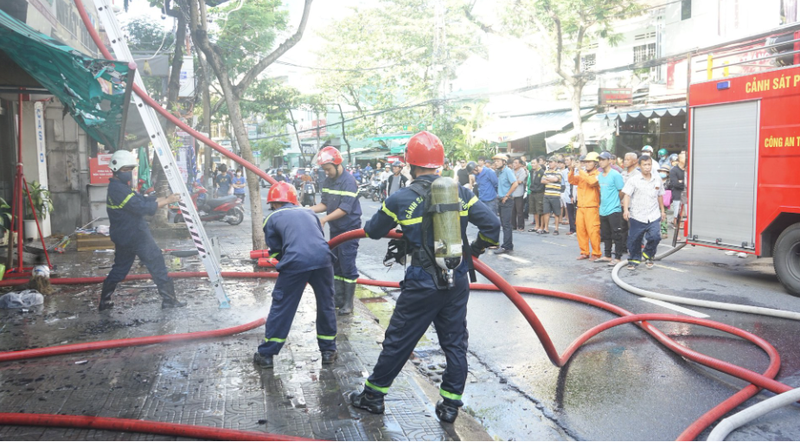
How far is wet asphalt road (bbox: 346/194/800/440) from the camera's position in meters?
4.04

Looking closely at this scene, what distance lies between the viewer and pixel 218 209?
17703mm

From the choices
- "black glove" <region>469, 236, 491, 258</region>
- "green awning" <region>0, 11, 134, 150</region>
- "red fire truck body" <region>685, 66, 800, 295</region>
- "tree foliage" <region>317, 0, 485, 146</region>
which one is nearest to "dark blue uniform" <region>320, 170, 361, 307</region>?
"green awning" <region>0, 11, 134, 150</region>

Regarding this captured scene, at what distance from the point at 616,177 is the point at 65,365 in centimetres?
805

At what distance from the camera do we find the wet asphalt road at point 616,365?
404 cm

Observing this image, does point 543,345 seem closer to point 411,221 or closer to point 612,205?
point 411,221

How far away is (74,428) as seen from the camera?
362 centimetres

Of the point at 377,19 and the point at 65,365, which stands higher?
the point at 377,19

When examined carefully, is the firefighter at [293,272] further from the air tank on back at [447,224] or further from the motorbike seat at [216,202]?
the motorbike seat at [216,202]


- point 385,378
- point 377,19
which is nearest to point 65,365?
point 385,378

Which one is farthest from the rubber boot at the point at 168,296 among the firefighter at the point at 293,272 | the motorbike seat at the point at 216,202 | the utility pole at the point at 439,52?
the utility pole at the point at 439,52

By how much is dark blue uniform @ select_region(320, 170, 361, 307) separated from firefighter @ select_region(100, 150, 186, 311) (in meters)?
1.86

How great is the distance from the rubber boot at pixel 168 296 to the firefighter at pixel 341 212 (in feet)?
6.10

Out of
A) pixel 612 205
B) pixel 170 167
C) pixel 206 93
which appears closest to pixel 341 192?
pixel 170 167

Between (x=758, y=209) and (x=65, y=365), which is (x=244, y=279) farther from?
(x=758, y=209)
